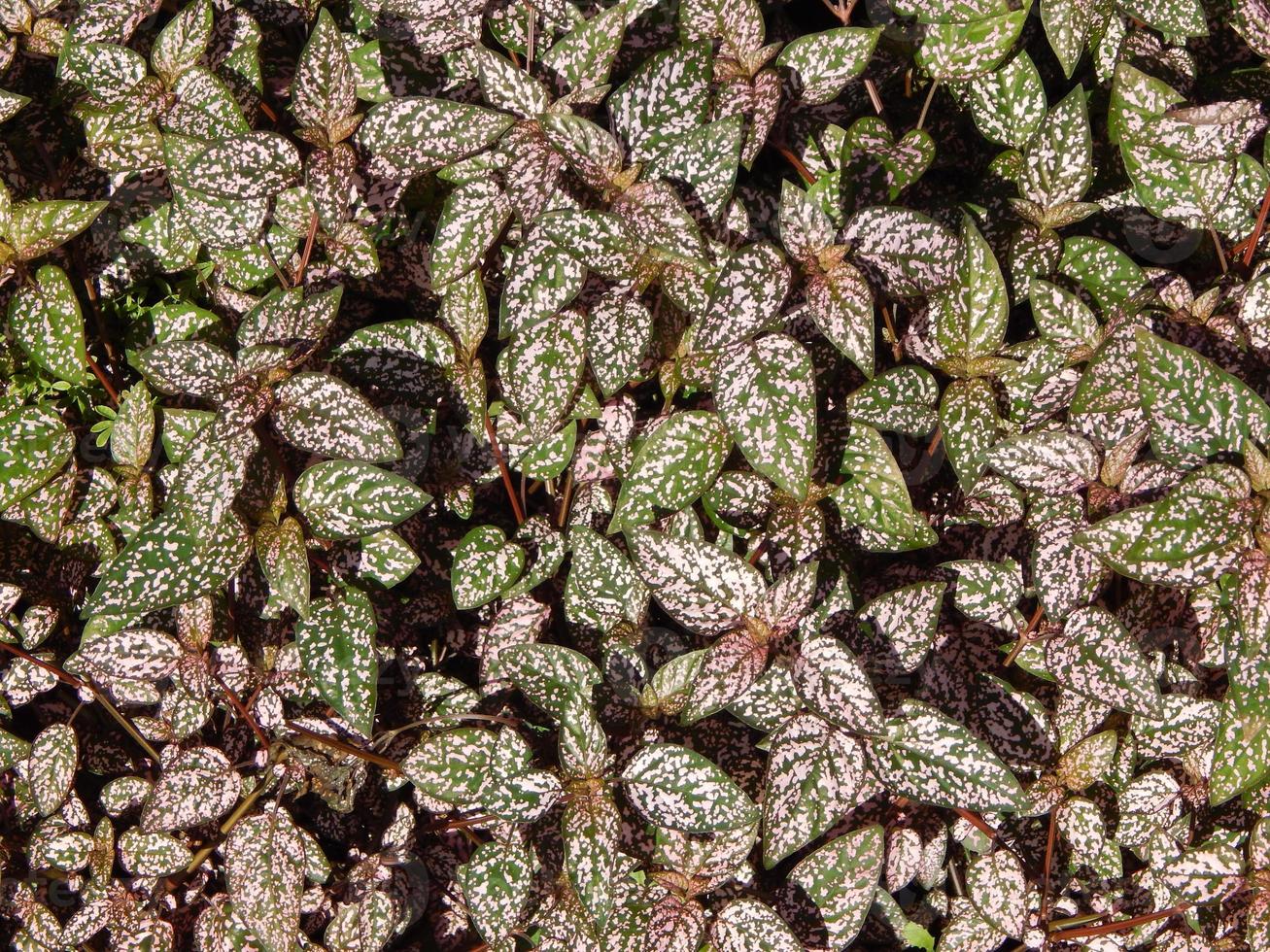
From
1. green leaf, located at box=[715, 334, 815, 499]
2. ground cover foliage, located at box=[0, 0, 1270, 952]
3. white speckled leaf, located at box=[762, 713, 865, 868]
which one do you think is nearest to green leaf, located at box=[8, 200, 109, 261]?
ground cover foliage, located at box=[0, 0, 1270, 952]

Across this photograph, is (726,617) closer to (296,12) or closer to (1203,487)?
(1203,487)

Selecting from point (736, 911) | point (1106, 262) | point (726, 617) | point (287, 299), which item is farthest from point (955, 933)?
point (287, 299)

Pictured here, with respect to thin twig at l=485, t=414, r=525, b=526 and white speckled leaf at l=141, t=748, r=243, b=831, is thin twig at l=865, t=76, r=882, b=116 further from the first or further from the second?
white speckled leaf at l=141, t=748, r=243, b=831

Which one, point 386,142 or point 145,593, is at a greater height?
point 386,142

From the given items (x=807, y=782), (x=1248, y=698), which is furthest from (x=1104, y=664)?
(x=807, y=782)

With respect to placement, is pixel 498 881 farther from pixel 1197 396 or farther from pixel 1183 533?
pixel 1197 396

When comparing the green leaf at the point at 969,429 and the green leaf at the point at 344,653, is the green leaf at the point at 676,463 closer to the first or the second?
the green leaf at the point at 969,429
